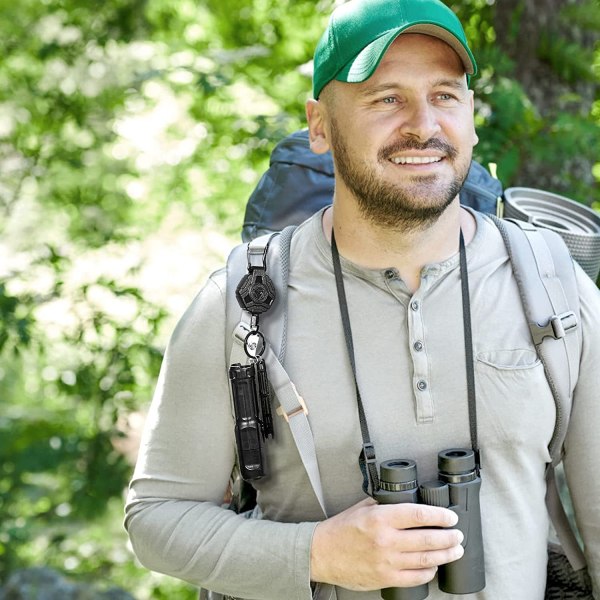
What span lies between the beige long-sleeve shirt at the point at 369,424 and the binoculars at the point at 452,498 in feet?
0.29

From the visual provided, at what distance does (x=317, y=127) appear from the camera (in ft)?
7.05

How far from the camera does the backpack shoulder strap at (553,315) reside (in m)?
1.89

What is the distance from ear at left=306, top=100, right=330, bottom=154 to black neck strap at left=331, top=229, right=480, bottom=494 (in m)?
0.29

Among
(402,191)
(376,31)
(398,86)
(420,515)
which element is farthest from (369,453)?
(376,31)

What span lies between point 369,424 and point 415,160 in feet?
1.98

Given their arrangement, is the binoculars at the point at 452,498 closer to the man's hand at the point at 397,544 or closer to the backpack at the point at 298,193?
the man's hand at the point at 397,544

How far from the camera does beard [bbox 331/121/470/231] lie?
74.7 inches

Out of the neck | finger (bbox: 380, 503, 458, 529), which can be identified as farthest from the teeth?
finger (bbox: 380, 503, 458, 529)

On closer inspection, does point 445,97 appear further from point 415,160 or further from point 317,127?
point 317,127

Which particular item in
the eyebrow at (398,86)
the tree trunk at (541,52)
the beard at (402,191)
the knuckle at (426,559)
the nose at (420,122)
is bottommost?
the knuckle at (426,559)

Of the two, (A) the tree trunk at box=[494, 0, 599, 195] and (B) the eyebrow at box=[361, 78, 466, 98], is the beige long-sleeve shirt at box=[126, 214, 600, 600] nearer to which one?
(B) the eyebrow at box=[361, 78, 466, 98]

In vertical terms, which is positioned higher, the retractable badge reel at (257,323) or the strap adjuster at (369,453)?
the retractable badge reel at (257,323)

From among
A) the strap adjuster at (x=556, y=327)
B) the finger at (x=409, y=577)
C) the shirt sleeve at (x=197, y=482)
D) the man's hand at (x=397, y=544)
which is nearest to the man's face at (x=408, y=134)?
the strap adjuster at (x=556, y=327)

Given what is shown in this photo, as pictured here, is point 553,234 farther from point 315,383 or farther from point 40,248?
point 40,248
